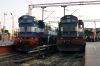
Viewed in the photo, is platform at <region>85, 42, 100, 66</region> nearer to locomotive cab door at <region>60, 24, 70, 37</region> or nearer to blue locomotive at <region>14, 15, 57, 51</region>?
locomotive cab door at <region>60, 24, 70, 37</region>

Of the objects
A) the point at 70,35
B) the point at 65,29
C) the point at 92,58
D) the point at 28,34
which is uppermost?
the point at 65,29

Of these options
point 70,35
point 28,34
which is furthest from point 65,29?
point 28,34

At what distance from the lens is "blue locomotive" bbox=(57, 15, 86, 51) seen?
2177cm

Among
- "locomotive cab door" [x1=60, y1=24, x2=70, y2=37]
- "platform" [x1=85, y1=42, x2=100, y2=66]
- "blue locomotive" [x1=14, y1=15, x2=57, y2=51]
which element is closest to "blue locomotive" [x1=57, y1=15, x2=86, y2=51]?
"locomotive cab door" [x1=60, y1=24, x2=70, y2=37]

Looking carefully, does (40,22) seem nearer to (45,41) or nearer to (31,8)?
(45,41)

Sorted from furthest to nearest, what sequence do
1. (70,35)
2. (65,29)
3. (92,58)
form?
(65,29) < (70,35) < (92,58)

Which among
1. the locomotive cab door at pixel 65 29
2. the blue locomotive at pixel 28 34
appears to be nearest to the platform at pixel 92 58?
the locomotive cab door at pixel 65 29

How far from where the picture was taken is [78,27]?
78.1 ft

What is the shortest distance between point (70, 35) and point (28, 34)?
4.92 m

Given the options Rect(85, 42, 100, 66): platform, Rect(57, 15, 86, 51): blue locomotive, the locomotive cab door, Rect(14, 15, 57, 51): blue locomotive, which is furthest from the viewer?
the locomotive cab door

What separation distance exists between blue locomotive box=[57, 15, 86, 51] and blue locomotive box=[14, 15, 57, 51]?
8.94 feet

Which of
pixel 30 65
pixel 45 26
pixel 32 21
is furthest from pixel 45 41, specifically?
pixel 30 65

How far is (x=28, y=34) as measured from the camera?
23453 mm

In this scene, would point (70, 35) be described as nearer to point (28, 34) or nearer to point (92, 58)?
point (28, 34)
